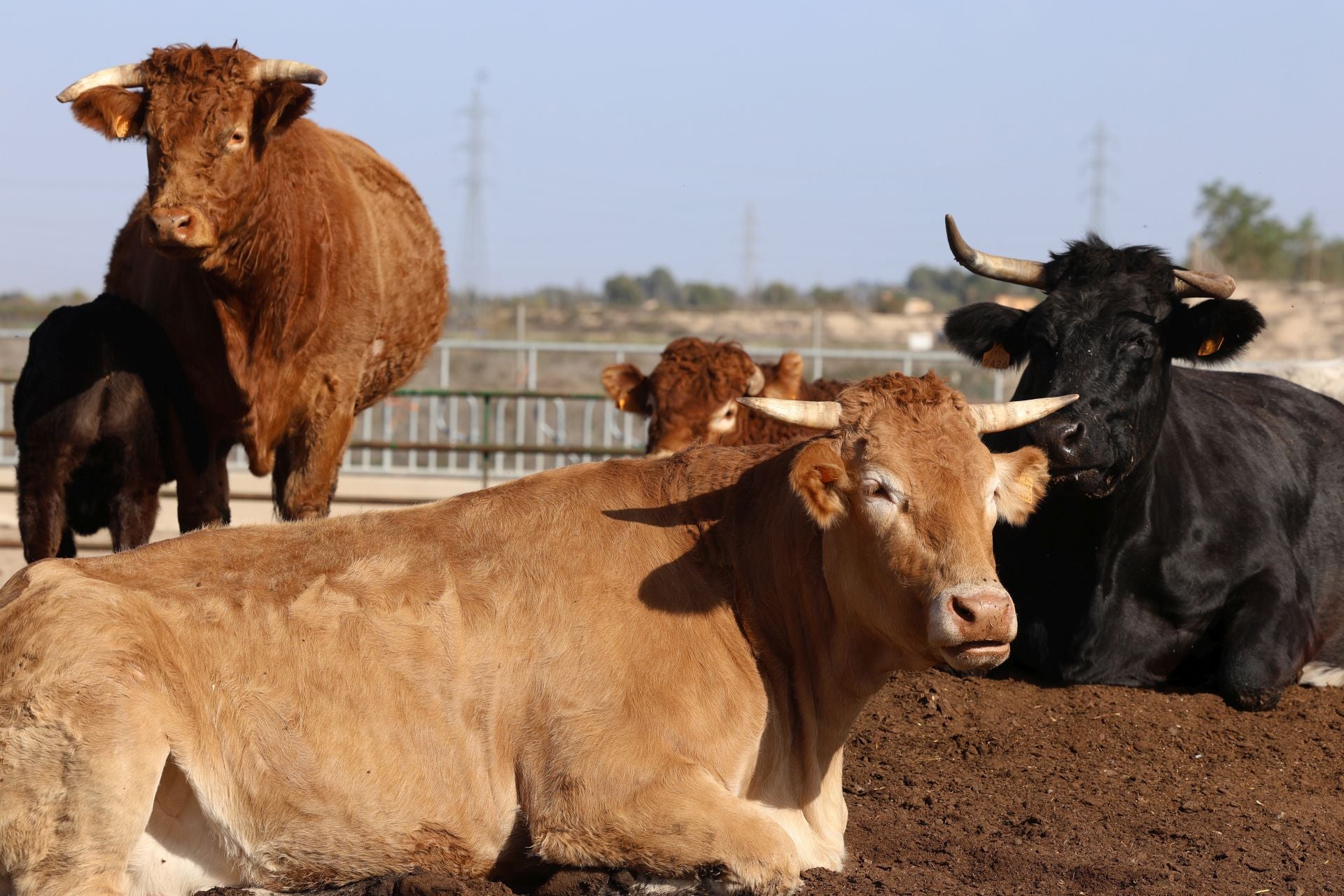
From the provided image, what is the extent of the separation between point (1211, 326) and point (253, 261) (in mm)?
4828

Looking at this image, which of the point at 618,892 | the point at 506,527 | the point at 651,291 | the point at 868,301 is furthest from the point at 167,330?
the point at 651,291

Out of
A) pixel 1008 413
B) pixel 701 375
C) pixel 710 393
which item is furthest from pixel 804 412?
pixel 701 375

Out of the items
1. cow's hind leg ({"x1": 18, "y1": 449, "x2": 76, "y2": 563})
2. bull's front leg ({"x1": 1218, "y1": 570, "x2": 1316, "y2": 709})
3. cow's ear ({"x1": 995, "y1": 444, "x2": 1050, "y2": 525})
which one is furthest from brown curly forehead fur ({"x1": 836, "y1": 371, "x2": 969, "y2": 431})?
cow's hind leg ({"x1": 18, "y1": 449, "x2": 76, "y2": 563})

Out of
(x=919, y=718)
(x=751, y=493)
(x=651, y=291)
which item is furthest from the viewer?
(x=651, y=291)

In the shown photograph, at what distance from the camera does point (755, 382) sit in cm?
948

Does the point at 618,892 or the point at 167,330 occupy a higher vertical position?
the point at 167,330

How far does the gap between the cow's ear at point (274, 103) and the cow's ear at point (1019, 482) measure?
13.9 ft

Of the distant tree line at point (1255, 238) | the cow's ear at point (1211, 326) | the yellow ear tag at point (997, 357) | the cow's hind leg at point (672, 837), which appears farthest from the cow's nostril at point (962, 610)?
the distant tree line at point (1255, 238)

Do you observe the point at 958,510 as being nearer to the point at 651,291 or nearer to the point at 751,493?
the point at 751,493

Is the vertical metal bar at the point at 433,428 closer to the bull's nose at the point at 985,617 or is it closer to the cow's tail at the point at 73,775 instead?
the cow's tail at the point at 73,775

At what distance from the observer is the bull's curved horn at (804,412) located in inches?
191

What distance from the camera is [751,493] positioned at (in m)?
5.41

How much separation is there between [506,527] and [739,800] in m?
1.26

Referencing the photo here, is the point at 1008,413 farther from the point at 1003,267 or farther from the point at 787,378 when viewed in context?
the point at 787,378
